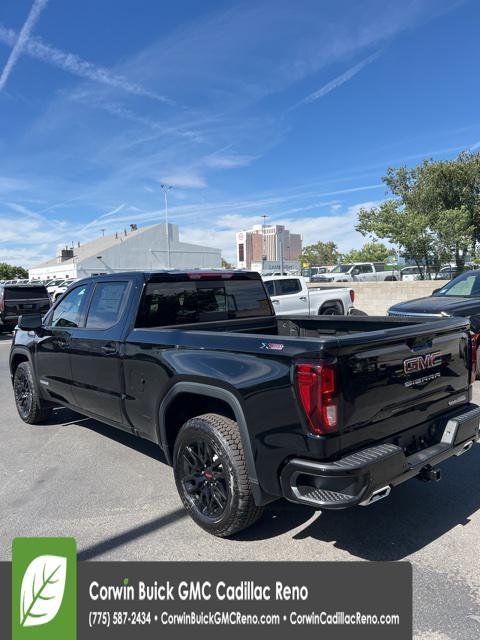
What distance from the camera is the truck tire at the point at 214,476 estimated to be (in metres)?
3.17

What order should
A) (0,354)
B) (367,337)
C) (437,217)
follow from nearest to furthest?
(367,337), (0,354), (437,217)

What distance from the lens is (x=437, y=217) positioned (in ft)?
70.4

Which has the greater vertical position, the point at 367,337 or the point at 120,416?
the point at 367,337

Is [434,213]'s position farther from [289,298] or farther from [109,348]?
[109,348]

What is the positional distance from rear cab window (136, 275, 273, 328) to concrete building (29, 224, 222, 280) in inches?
1983

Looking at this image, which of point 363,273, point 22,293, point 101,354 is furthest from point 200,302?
point 363,273

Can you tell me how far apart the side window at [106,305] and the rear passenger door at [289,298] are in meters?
9.31

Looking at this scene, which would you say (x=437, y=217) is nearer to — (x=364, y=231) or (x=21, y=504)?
(x=364, y=231)

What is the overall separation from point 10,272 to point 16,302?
71158 mm

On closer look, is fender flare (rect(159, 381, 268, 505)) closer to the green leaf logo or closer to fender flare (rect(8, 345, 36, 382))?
the green leaf logo

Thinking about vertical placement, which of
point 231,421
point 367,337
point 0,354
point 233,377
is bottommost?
point 0,354

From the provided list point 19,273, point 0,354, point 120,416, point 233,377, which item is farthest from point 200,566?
point 19,273

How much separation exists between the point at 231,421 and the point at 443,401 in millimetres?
1524

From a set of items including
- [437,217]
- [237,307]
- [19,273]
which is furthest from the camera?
[19,273]
